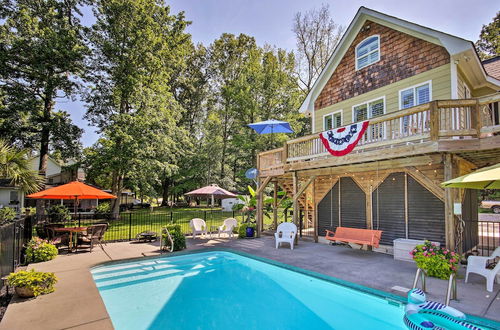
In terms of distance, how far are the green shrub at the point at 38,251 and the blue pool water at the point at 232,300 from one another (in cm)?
175

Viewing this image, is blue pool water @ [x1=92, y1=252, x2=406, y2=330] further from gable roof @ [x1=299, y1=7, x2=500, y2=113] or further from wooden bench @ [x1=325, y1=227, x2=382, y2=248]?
gable roof @ [x1=299, y1=7, x2=500, y2=113]

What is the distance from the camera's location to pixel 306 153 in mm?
11555

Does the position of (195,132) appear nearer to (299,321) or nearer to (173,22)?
(173,22)

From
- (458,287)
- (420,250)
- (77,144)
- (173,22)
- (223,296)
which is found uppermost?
(173,22)

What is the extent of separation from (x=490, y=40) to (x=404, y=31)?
22.7 meters

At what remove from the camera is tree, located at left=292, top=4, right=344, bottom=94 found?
26894 mm

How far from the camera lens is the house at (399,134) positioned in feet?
25.3

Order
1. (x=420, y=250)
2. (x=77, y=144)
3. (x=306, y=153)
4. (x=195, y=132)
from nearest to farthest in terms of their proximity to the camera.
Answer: (x=420, y=250) < (x=306, y=153) < (x=77, y=144) < (x=195, y=132)

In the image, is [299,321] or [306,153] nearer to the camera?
[299,321]

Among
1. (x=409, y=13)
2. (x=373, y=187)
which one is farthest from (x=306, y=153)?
(x=409, y=13)

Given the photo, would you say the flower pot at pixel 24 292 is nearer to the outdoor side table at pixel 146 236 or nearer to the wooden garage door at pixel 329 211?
the outdoor side table at pixel 146 236

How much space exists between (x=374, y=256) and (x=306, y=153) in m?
4.47

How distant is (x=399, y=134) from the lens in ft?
27.9

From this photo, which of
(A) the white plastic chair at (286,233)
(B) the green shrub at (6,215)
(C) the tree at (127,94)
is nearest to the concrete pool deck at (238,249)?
(A) the white plastic chair at (286,233)
